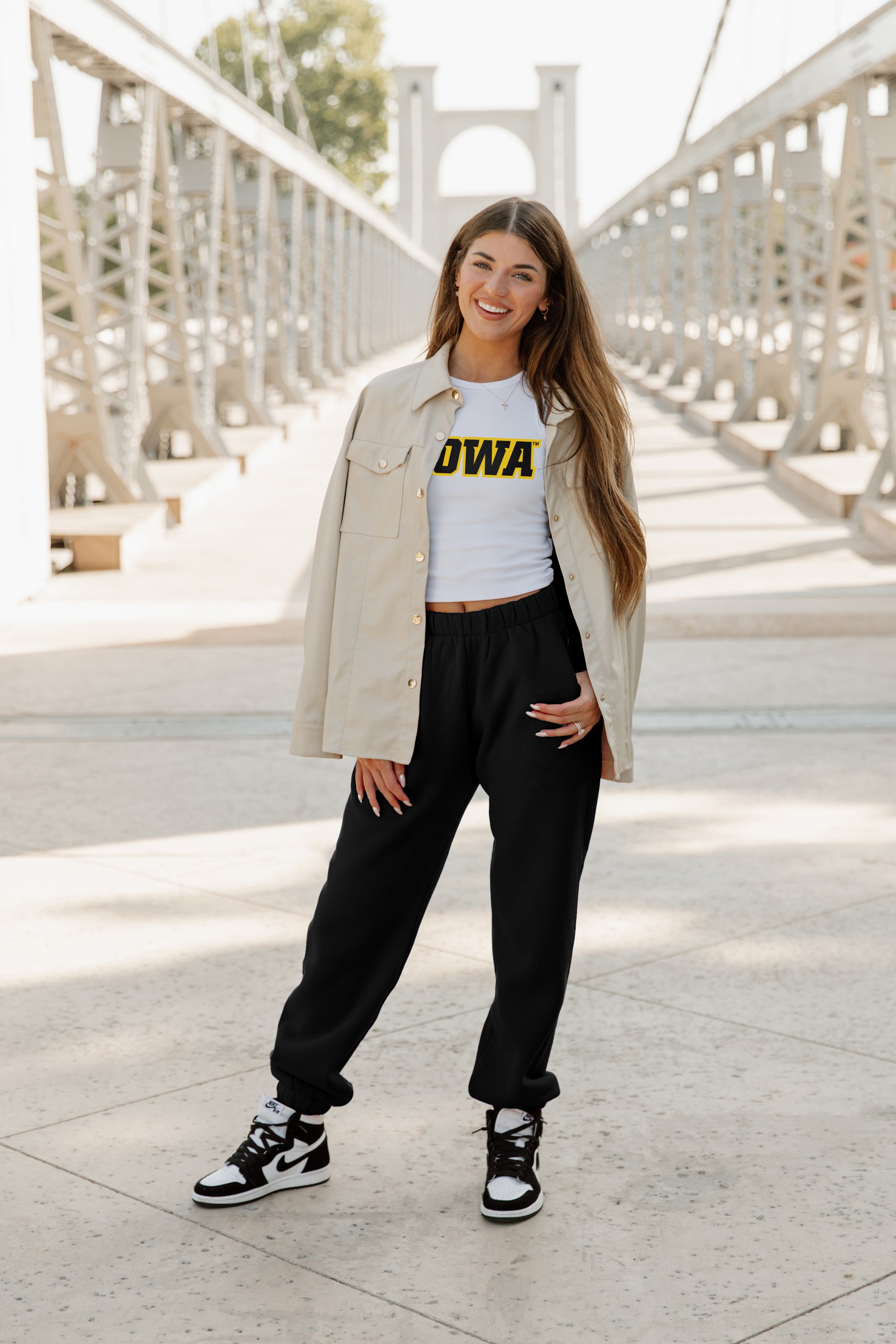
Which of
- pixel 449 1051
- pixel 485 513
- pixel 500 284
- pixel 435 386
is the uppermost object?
pixel 500 284

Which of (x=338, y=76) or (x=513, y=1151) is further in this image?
(x=338, y=76)

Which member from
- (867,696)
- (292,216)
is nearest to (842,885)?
(867,696)

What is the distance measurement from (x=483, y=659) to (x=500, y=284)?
60 centimetres

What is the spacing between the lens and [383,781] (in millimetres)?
2527

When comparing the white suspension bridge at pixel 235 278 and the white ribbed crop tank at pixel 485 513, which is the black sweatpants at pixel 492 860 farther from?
the white suspension bridge at pixel 235 278

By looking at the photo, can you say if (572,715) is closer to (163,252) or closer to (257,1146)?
(257,1146)

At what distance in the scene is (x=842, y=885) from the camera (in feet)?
13.9

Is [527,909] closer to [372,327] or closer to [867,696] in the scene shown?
[867,696]

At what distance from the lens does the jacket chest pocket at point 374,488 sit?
252 cm

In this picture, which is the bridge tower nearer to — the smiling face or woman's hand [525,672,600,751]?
the smiling face

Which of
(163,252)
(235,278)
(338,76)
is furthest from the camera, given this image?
(338,76)

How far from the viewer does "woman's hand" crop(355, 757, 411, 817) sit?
252 centimetres

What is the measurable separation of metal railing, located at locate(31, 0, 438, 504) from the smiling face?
8.14 metres

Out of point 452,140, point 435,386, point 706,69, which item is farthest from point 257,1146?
point 452,140
